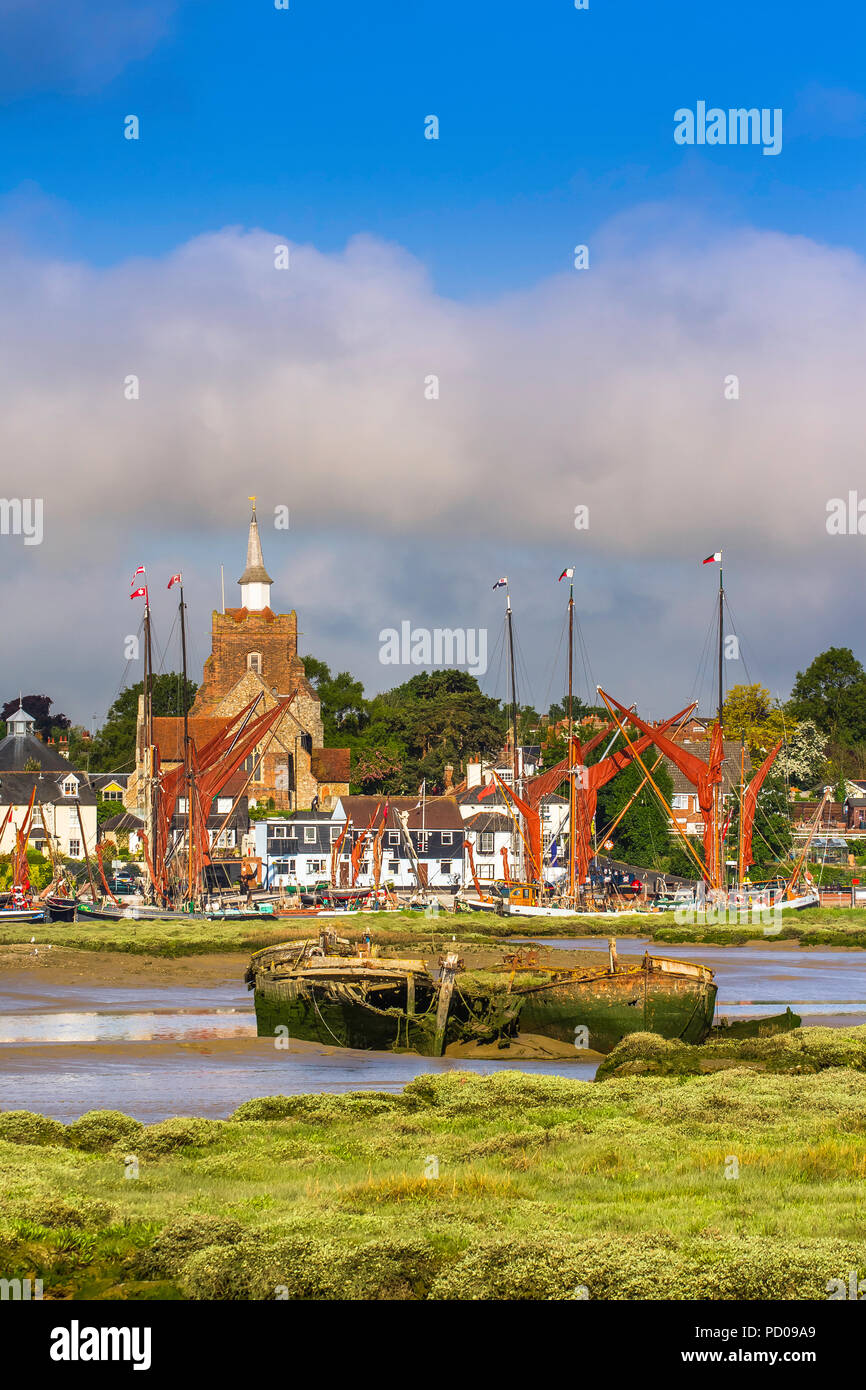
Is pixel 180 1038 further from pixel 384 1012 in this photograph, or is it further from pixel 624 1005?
pixel 624 1005

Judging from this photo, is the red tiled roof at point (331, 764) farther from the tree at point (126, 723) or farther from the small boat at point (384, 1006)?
the small boat at point (384, 1006)

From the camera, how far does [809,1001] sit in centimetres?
5038

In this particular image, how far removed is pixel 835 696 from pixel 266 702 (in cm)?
7277

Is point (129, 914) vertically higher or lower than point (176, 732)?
lower

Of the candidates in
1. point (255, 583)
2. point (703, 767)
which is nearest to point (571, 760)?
point (703, 767)

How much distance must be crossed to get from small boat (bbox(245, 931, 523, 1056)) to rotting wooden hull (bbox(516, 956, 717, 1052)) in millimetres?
876

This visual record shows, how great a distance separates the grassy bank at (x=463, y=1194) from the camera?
14219 mm

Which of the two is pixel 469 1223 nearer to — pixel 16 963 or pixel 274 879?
pixel 16 963

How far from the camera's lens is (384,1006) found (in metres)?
38.2

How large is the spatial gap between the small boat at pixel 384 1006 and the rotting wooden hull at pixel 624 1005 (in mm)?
876

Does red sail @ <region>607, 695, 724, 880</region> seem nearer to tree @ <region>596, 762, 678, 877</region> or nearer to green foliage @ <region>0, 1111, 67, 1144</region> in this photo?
tree @ <region>596, 762, 678, 877</region>

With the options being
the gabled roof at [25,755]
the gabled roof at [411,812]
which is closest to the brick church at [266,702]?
the gabled roof at [25,755]

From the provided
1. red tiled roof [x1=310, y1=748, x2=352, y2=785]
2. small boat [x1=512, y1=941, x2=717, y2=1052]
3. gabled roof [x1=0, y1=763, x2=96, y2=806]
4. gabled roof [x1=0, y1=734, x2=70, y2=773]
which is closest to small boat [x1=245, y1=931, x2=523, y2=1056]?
small boat [x1=512, y1=941, x2=717, y2=1052]
